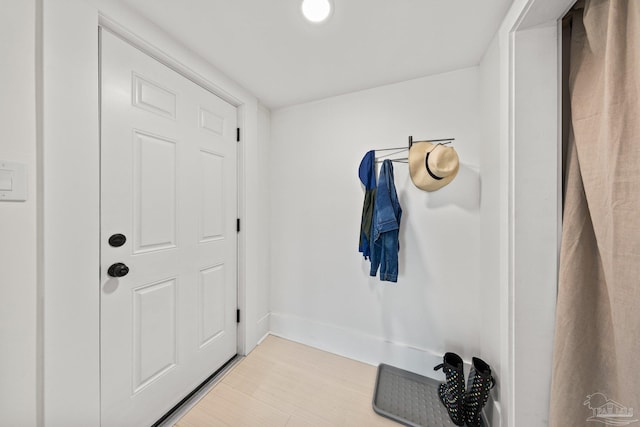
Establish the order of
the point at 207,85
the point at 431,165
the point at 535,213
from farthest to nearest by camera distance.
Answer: the point at 207,85, the point at 431,165, the point at 535,213

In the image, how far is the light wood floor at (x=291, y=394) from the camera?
4.04 feet

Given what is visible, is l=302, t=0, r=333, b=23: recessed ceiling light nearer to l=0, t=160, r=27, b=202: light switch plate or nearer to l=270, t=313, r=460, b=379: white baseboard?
l=0, t=160, r=27, b=202: light switch plate

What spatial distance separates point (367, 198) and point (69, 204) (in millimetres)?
1571

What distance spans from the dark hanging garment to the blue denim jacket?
0.07 metres

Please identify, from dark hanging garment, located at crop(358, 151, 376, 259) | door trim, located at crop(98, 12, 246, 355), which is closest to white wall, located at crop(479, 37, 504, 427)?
dark hanging garment, located at crop(358, 151, 376, 259)

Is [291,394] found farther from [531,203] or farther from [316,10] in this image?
[316,10]

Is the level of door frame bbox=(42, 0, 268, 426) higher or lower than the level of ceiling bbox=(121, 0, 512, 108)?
lower

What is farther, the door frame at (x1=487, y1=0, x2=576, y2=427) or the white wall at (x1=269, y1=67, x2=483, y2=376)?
the white wall at (x1=269, y1=67, x2=483, y2=376)

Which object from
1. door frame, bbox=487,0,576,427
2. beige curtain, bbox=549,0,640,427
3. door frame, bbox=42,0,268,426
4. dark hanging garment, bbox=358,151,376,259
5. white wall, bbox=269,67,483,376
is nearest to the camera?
beige curtain, bbox=549,0,640,427

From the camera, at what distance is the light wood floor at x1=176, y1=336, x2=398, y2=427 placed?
1.23 metres

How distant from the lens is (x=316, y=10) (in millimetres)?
1033

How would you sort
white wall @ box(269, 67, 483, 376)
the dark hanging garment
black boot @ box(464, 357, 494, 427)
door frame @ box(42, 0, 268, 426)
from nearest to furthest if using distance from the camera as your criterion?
door frame @ box(42, 0, 268, 426) → black boot @ box(464, 357, 494, 427) → white wall @ box(269, 67, 483, 376) → the dark hanging garment

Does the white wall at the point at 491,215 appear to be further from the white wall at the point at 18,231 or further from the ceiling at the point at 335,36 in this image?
the white wall at the point at 18,231

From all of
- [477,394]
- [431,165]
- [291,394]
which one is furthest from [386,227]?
[291,394]
